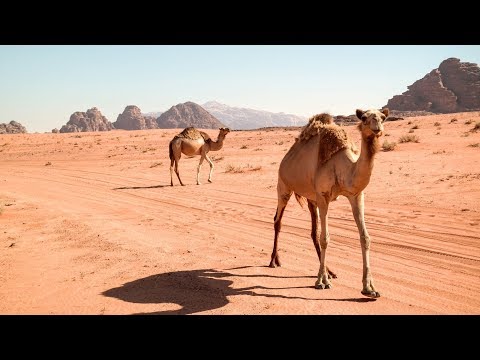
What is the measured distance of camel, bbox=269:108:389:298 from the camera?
16.4 feet

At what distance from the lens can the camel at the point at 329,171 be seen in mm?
5004

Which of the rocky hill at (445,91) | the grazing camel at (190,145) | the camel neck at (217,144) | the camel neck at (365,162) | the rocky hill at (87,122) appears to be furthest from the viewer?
the rocky hill at (87,122)

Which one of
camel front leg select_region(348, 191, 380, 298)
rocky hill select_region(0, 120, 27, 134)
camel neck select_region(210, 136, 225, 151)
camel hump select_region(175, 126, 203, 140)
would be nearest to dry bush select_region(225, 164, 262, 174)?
camel neck select_region(210, 136, 225, 151)

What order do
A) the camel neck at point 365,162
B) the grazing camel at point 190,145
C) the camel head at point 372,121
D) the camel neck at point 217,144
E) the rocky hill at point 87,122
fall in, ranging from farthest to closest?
the rocky hill at point 87,122 → the camel neck at point 217,144 → the grazing camel at point 190,145 → the camel neck at point 365,162 → the camel head at point 372,121

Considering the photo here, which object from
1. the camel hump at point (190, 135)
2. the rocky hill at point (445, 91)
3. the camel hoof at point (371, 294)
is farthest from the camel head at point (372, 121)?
the rocky hill at point (445, 91)

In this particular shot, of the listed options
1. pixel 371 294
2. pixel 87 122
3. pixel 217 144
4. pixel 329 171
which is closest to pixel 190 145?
pixel 217 144

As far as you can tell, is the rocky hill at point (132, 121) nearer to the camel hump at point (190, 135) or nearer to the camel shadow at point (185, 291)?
the camel hump at point (190, 135)

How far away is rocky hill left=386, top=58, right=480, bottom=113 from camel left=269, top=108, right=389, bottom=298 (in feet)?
371

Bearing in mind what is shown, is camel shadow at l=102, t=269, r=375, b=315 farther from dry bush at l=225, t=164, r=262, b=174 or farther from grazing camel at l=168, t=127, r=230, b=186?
dry bush at l=225, t=164, r=262, b=174

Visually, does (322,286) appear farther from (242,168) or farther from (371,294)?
(242,168)

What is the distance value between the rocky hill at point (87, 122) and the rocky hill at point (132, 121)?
19.6ft

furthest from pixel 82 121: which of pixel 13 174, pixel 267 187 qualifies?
pixel 267 187

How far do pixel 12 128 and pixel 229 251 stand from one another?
149035 mm
